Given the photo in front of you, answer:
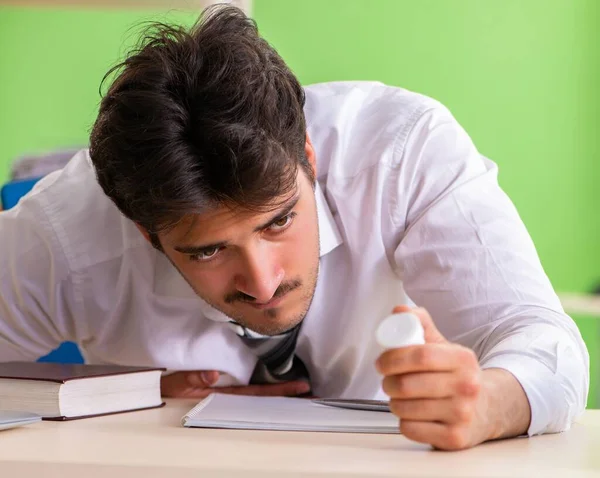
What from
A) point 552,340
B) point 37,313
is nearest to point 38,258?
point 37,313

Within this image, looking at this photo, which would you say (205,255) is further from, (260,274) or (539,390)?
(539,390)

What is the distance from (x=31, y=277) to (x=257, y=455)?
2.47ft

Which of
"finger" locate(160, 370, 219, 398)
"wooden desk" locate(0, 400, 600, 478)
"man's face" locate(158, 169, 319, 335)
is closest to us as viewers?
"wooden desk" locate(0, 400, 600, 478)

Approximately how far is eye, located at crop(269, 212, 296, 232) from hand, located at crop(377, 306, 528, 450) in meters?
0.37

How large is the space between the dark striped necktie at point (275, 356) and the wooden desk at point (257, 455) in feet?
1.25

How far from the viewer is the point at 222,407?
Answer: 3.24 ft

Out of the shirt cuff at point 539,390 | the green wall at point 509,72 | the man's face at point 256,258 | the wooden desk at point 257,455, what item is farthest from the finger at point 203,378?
the green wall at point 509,72

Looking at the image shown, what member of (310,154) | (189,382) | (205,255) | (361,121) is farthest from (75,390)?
(361,121)

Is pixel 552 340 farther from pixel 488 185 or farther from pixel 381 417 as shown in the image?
pixel 488 185

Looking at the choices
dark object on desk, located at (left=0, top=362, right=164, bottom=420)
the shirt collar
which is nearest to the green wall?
the shirt collar

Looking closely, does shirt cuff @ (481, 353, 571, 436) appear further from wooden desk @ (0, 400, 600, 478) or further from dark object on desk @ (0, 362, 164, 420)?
dark object on desk @ (0, 362, 164, 420)

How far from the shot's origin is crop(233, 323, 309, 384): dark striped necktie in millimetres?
1282

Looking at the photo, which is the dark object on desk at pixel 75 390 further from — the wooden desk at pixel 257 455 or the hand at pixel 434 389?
the hand at pixel 434 389

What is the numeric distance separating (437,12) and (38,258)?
2.43 meters
